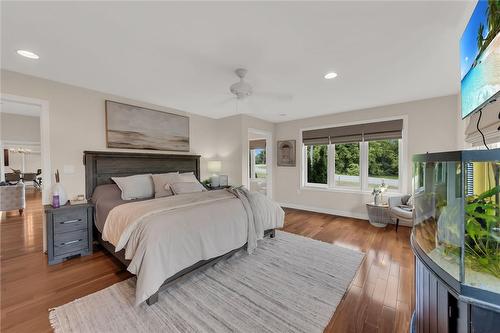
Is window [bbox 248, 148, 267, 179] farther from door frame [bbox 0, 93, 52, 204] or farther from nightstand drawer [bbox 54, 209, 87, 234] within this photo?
door frame [bbox 0, 93, 52, 204]

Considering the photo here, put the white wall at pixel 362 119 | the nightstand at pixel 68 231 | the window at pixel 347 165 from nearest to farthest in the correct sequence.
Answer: the nightstand at pixel 68 231, the white wall at pixel 362 119, the window at pixel 347 165

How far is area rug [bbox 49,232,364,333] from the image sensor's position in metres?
1.51

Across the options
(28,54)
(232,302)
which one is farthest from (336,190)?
(28,54)

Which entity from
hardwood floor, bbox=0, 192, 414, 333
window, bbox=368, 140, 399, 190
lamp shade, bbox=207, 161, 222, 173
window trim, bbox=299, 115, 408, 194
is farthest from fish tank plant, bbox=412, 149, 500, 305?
lamp shade, bbox=207, 161, 222, 173

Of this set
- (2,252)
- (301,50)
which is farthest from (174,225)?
(2,252)

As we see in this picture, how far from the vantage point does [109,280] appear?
2086 millimetres

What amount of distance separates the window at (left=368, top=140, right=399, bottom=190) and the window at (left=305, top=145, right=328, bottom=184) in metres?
0.98

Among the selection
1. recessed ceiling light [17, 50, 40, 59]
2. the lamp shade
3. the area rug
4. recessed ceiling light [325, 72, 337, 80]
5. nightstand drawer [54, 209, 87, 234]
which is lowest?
the area rug

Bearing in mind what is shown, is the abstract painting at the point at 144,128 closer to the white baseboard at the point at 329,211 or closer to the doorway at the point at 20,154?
the doorway at the point at 20,154

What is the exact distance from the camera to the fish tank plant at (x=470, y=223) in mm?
762

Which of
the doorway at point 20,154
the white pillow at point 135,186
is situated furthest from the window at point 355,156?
the doorway at point 20,154

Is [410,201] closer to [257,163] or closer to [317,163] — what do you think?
[317,163]

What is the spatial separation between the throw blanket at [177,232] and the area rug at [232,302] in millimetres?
230

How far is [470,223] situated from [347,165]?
4.01 m
